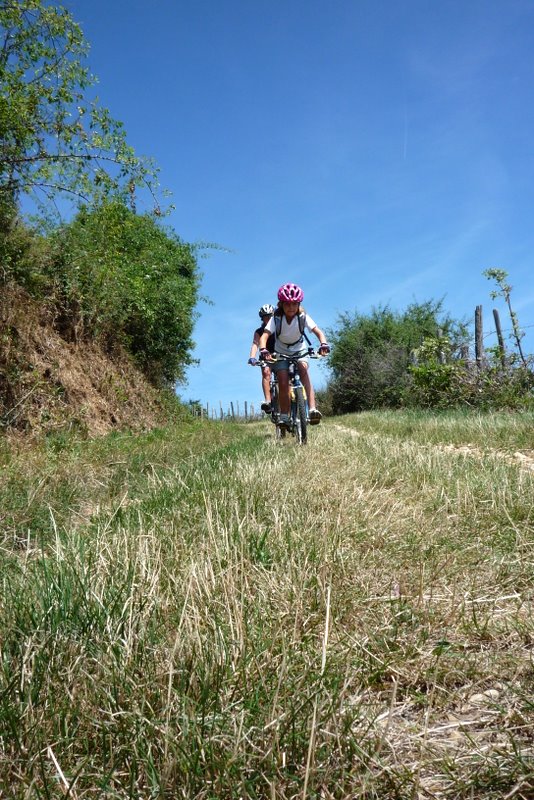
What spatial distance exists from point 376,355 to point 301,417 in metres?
20.6

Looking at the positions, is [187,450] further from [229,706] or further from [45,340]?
[229,706]

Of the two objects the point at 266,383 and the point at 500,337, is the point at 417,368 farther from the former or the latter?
the point at 266,383

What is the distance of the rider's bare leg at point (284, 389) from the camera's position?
8023mm

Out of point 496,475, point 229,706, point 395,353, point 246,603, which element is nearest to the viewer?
point 229,706

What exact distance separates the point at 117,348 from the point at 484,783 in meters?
13.5

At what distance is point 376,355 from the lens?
27.2m

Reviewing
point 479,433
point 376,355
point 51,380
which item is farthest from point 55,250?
point 376,355

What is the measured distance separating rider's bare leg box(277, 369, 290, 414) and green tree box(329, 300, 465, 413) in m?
14.8

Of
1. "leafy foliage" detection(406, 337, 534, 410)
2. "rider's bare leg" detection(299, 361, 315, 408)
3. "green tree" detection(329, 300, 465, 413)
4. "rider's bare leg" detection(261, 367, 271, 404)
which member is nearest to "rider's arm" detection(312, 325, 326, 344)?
"rider's bare leg" detection(299, 361, 315, 408)

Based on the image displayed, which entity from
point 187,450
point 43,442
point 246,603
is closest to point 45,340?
point 43,442

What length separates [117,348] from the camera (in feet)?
44.4

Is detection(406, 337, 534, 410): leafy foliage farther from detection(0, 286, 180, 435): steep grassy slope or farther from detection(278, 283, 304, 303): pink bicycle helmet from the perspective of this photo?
detection(0, 286, 180, 435): steep grassy slope

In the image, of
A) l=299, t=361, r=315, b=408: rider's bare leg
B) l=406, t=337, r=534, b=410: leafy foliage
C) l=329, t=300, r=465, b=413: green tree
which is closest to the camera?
l=299, t=361, r=315, b=408: rider's bare leg

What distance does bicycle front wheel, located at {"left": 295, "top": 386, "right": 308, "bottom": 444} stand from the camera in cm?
739
